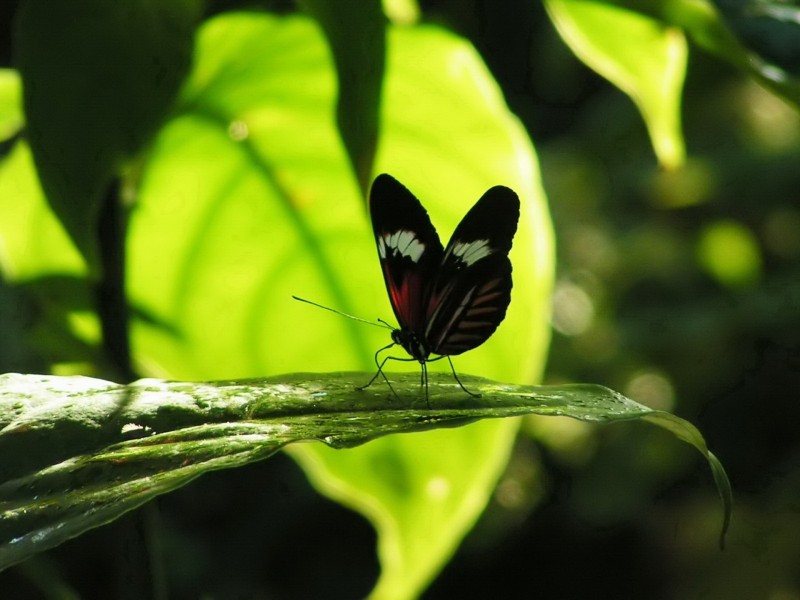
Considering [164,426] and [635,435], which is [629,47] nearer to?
[164,426]

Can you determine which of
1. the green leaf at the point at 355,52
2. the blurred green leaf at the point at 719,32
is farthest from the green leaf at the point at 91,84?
the blurred green leaf at the point at 719,32

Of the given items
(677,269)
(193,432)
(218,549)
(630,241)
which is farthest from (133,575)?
(677,269)

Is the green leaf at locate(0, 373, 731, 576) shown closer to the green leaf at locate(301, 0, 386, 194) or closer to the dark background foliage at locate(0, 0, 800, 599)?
the green leaf at locate(301, 0, 386, 194)

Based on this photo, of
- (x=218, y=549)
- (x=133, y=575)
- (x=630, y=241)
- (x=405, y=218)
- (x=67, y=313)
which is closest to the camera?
(x=133, y=575)

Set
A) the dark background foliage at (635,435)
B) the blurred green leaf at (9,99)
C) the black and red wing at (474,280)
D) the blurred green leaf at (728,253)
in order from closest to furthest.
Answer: the black and red wing at (474,280) < the blurred green leaf at (9,99) < the dark background foliage at (635,435) < the blurred green leaf at (728,253)

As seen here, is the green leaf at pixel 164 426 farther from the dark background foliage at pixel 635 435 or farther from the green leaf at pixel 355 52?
the dark background foliage at pixel 635 435

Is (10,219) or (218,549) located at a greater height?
(10,219)

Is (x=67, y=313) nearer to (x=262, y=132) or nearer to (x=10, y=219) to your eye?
(x=10, y=219)
